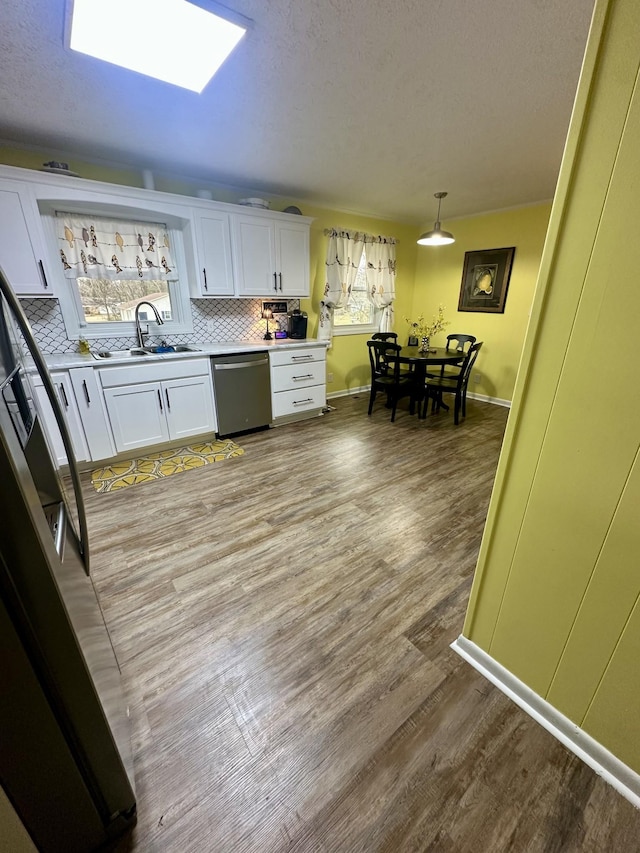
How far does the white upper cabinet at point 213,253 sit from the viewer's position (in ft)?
10.6

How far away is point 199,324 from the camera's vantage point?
3.73 metres

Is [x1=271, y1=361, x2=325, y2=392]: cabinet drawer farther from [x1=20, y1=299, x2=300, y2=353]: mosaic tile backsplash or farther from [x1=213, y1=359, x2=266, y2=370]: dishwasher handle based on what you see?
[x1=20, y1=299, x2=300, y2=353]: mosaic tile backsplash

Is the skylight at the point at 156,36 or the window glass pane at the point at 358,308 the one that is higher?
the skylight at the point at 156,36

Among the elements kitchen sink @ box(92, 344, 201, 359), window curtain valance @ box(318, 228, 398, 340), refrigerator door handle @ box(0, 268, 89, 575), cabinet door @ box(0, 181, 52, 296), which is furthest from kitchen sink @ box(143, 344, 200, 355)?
→ refrigerator door handle @ box(0, 268, 89, 575)

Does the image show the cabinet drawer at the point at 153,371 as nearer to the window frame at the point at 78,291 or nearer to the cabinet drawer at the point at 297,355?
the window frame at the point at 78,291

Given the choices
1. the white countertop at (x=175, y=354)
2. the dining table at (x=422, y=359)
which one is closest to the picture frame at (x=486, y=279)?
the dining table at (x=422, y=359)

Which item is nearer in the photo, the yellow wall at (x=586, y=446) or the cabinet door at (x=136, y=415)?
the yellow wall at (x=586, y=446)

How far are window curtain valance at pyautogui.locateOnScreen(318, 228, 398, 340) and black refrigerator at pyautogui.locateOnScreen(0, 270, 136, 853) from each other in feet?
Answer: 13.4

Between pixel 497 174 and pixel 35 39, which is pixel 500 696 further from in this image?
pixel 497 174

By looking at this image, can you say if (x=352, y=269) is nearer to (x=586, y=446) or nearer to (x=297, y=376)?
(x=297, y=376)

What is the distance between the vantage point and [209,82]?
1.81 metres

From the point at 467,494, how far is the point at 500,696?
4.76 ft

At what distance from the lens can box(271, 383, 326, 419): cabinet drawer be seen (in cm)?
388

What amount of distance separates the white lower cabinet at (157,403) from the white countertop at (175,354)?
0.26ft
